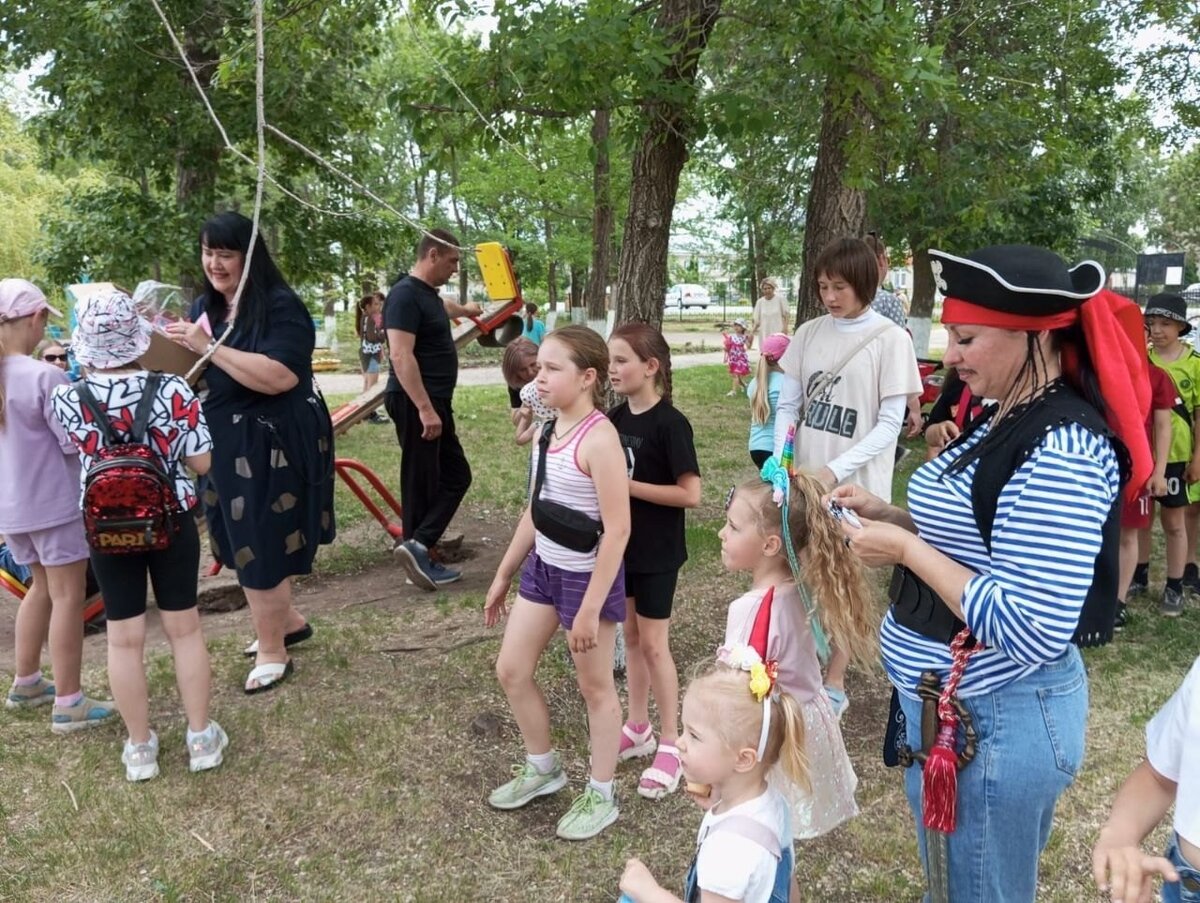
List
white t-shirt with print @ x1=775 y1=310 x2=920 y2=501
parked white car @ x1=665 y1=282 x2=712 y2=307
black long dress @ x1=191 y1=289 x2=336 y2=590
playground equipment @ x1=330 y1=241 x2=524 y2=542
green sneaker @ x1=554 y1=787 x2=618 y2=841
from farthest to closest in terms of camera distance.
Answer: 1. parked white car @ x1=665 y1=282 x2=712 y2=307
2. playground equipment @ x1=330 y1=241 x2=524 y2=542
3. black long dress @ x1=191 y1=289 x2=336 y2=590
4. white t-shirt with print @ x1=775 y1=310 x2=920 y2=501
5. green sneaker @ x1=554 y1=787 x2=618 y2=841

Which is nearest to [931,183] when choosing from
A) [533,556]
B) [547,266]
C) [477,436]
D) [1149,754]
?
[477,436]

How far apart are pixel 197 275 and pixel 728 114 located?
661 centimetres

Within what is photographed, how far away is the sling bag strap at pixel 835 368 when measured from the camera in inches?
137

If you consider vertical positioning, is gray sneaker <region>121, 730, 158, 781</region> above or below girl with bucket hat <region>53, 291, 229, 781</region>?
below

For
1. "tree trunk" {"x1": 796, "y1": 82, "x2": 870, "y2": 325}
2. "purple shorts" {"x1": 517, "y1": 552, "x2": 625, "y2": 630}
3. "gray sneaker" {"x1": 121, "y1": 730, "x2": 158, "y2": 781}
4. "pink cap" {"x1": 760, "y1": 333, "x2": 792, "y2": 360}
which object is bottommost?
"gray sneaker" {"x1": 121, "y1": 730, "x2": 158, "y2": 781}

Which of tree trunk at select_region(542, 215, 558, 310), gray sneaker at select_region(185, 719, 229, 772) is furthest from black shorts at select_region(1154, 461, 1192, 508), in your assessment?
tree trunk at select_region(542, 215, 558, 310)

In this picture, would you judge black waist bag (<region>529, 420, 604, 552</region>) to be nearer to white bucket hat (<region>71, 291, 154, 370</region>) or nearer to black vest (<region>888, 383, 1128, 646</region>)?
black vest (<region>888, 383, 1128, 646</region>)

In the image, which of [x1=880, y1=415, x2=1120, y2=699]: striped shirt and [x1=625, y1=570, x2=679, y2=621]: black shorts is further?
[x1=625, y1=570, x2=679, y2=621]: black shorts

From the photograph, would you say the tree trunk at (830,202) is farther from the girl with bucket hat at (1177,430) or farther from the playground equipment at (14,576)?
the playground equipment at (14,576)

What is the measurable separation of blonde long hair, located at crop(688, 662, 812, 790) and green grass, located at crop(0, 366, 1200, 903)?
113cm

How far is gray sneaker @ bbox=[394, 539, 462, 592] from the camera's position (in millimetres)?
5266


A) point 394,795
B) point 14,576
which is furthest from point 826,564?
point 14,576

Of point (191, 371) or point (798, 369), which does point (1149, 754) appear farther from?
point (191, 371)

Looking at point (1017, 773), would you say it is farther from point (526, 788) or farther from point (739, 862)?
point (526, 788)
